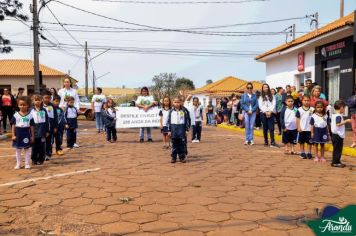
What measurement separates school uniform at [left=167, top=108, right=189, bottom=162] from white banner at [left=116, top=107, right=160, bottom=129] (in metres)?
4.29

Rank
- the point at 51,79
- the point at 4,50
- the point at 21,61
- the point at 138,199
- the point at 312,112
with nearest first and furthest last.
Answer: the point at 138,199 → the point at 312,112 → the point at 4,50 → the point at 51,79 → the point at 21,61

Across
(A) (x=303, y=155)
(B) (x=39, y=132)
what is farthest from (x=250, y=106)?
(B) (x=39, y=132)

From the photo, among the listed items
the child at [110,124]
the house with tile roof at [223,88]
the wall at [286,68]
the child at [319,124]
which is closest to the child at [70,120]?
the child at [110,124]

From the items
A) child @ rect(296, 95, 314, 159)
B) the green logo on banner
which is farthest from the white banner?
the green logo on banner

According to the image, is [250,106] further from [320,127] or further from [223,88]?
[223,88]

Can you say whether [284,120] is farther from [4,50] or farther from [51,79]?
[51,79]

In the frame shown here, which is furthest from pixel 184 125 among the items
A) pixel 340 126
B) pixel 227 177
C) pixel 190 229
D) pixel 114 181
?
pixel 190 229

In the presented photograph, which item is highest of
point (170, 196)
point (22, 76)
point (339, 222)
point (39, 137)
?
point (22, 76)

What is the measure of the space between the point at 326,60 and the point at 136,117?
31.6 ft

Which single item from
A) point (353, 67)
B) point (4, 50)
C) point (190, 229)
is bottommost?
point (190, 229)

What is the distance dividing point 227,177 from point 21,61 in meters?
55.4

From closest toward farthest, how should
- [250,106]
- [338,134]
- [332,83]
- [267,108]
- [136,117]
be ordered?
[338,134], [267,108], [250,106], [136,117], [332,83]

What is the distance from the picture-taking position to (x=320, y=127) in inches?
313

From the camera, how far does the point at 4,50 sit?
16844mm
